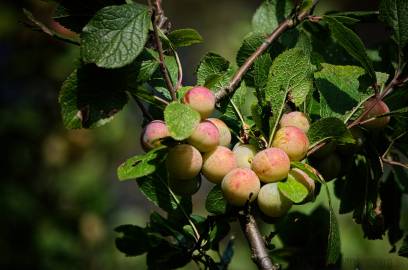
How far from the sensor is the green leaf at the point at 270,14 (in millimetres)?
809

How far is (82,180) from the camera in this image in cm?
160

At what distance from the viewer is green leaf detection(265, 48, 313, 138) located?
0.62 m

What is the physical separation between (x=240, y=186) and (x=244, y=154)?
5 centimetres

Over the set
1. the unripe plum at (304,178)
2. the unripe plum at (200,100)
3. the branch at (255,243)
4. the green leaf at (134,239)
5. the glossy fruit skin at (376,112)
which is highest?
the glossy fruit skin at (376,112)

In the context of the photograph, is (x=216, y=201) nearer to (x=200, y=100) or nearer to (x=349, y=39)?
(x=200, y=100)

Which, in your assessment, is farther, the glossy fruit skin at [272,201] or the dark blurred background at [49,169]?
the dark blurred background at [49,169]

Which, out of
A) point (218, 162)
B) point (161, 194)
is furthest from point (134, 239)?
point (218, 162)

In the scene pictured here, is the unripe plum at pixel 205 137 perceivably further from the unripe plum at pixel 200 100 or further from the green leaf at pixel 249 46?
the green leaf at pixel 249 46

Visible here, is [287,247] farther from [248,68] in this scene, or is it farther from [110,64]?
[110,64]

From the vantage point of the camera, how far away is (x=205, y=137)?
56cm

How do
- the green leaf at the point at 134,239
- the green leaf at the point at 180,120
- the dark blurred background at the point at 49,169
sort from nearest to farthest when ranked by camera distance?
the green leaf at the point at 180,120
the green leaf at the point at 134,239
the dark blurred background at the point at 49,169

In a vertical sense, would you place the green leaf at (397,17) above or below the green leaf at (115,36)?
above

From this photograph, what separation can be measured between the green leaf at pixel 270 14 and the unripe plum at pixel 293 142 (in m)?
0.26

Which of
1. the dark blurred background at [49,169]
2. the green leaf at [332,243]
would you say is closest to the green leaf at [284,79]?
the green leaf at [332,243]
